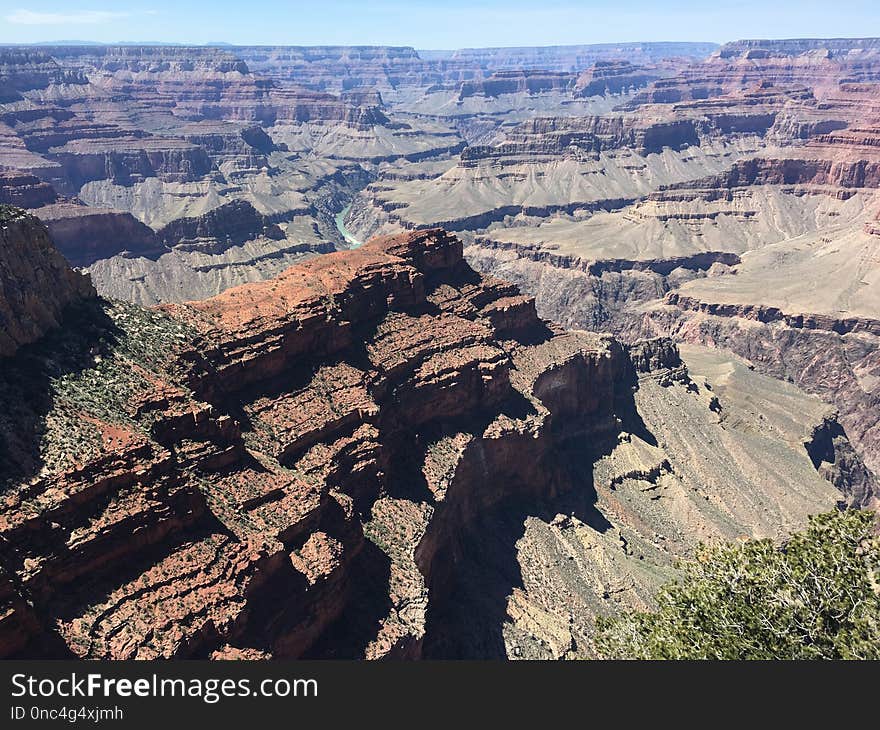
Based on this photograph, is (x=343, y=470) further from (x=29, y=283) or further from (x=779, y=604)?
(x=779, y=604)

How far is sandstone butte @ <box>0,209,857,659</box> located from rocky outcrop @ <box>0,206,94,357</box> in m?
0.22

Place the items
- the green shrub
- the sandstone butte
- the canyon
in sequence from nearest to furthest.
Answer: the green shrub, the sandstone butte, the canyon

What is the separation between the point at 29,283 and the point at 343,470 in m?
29.8

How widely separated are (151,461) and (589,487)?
6427 cm

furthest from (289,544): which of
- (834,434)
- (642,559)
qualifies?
(834,434)

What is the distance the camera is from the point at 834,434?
5231 inches

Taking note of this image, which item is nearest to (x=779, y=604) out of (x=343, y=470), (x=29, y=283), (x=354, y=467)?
(x=343, y=470)

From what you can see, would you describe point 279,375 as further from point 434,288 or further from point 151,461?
point 434,288

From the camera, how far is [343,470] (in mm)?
66125

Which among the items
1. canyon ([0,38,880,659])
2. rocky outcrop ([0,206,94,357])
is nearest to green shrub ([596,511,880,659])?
canyon ([0,38,880,659])

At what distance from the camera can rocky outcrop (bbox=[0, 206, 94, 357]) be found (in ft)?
167

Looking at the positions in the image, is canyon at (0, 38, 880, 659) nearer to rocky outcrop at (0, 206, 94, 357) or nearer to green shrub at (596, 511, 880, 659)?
rocky outcrop at (0, 206, 94, 357)

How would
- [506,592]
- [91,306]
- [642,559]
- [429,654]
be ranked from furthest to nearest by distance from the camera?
1. [642,559]
2. [506,592]
3. [429,654]
4. [91,306]

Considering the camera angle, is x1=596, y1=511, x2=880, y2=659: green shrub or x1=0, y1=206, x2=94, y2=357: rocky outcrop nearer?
x1=596, y1=511, x2=880, y2=659: green shrub
